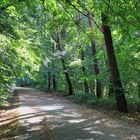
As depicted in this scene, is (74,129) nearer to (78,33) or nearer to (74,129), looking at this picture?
(74,129)

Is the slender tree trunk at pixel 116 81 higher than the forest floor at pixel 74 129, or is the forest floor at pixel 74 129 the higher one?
the slender tree trunk at pixel 116 81

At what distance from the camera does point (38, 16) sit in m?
17.5

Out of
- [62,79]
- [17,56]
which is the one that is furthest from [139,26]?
[62,79]

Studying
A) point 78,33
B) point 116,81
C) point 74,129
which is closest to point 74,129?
point 74,129

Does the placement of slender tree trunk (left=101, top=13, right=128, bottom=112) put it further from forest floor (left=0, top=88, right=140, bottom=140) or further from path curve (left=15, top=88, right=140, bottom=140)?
path curve (left=15, top=88, right=140, bottom=140)

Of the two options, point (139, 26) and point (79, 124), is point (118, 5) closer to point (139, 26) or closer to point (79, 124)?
point (139, 26)

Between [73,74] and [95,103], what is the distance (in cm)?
1443

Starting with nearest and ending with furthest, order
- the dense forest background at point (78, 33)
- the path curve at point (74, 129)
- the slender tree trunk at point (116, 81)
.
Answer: the dense forest background at point (78, 33), the path curve at point (74, 129), the slender tree trunk at point (116, 81)

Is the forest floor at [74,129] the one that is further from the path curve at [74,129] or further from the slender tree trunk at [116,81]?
the slender tree trunk at [116,81]

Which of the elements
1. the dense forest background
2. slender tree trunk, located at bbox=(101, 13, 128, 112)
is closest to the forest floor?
slender tree trunk, located at bbox=(101, 13, 128, 112)

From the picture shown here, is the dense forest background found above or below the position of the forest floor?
above

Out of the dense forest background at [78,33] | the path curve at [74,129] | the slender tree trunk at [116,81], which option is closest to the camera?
the dense forest background at [78,33]

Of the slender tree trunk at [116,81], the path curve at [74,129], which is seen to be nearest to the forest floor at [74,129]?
the path curve at [74,129]

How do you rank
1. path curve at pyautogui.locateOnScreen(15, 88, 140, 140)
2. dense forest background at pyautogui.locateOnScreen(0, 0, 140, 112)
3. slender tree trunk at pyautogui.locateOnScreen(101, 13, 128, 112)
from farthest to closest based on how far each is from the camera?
slender tree trunk at pyautogui.locateOnScreen(101, 13, 128, 112)
path curve at pyautogui.locateOnScreen(15, 88, 140, 140)
dense forest background at pyautogui.locateOnScreen(0, 0, 140, 112)
